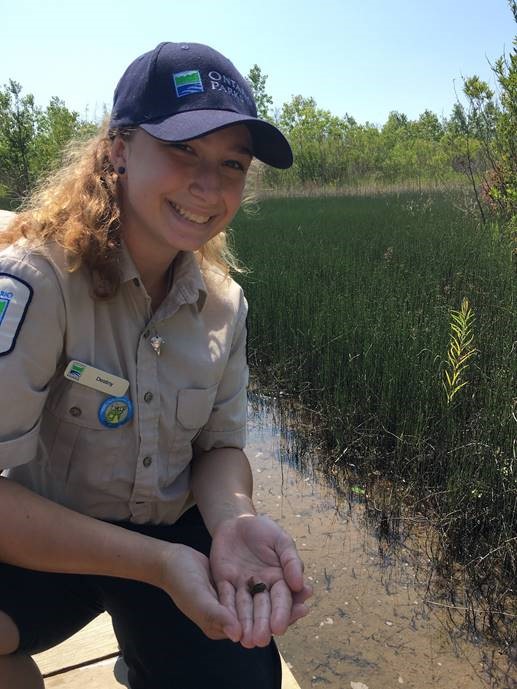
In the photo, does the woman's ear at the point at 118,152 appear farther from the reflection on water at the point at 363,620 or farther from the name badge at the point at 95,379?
the reflection on water at the point at 363,620

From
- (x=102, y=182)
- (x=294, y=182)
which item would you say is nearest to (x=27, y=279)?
(x=102, y=182)

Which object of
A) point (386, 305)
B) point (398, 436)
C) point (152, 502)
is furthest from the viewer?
point (386, 305)

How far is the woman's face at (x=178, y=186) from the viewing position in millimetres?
1173

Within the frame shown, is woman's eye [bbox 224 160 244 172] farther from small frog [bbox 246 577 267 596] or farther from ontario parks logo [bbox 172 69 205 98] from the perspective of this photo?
small frog [bbox 246 577 267 596]

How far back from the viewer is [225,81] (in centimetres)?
122

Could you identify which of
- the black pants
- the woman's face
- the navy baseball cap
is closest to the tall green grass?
the black pants

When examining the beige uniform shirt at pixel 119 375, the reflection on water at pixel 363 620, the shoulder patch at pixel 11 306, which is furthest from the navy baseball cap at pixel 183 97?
the reflection on water at pixel 363 620

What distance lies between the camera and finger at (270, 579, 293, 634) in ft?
3.19

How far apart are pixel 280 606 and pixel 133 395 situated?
1.63ft

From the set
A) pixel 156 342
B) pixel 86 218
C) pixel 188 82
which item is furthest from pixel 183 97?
pixel 156 342

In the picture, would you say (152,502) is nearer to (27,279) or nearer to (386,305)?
(27,279)

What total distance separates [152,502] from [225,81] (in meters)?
0.89

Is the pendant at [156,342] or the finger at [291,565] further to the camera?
the pendant at [156,342]

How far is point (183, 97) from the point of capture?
1.17 meters
